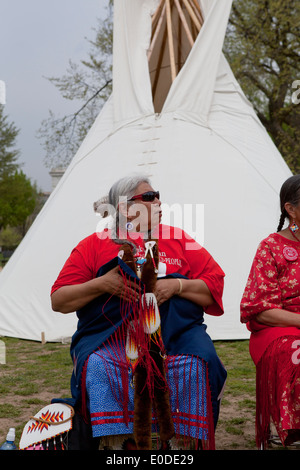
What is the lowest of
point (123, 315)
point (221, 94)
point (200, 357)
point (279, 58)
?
point (200, 357)

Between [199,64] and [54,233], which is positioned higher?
[199,64]

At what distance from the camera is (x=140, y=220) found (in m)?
2.40

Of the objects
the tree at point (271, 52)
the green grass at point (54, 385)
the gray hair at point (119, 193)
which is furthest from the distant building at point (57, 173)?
the gray hair at point (119, 193)

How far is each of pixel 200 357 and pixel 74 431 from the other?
1.73 feet

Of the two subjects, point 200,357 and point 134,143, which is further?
point 134,143

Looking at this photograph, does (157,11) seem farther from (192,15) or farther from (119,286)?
(119,286)

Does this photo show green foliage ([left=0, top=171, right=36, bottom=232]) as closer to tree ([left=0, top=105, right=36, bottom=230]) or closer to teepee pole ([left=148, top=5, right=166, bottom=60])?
tree ([left=0, top=105, right=36, bottom=230])

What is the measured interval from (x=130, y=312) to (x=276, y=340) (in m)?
0.57

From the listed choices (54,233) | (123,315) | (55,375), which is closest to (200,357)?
(123,315)

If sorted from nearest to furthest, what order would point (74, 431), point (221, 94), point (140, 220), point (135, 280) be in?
1. point (74, 431)
2. point (135, 280)
3. point (140, 220)
4. point (221, 94)

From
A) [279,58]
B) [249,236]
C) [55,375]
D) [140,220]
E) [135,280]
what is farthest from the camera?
[279,58]

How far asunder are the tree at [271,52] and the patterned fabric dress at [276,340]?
32.7 feet

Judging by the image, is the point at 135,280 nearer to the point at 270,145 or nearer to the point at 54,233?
the point at 54,233

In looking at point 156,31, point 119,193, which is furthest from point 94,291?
point 156,31
